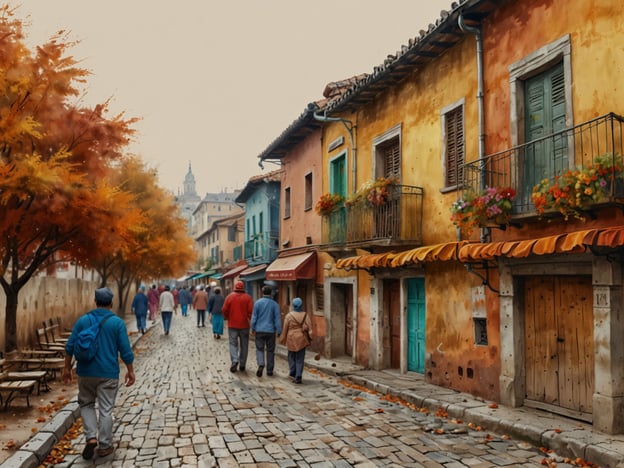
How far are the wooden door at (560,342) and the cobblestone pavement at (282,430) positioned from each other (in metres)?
1.30

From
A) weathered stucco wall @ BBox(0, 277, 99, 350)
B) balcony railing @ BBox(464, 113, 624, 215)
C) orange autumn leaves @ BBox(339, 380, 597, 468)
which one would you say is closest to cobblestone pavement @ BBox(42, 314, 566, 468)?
orange autumn leaves @ BBox(339, 380, 597, 468)

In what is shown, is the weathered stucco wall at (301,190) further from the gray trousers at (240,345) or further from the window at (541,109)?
the window at (541,109)

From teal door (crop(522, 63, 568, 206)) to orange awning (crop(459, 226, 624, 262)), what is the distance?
0.85m

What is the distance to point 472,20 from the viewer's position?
9.71 meters

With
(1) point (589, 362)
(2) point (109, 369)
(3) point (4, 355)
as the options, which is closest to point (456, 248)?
(1) point (589, 362)

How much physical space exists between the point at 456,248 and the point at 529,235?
4.20ft

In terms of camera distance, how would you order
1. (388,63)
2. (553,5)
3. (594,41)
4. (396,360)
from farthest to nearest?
(396,360) < (388,63) < (553,5) < (594,41)

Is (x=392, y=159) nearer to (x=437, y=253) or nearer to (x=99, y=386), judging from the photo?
(x=437, y=253)

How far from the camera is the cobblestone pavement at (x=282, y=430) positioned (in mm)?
6281

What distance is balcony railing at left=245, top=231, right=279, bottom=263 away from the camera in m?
24.2

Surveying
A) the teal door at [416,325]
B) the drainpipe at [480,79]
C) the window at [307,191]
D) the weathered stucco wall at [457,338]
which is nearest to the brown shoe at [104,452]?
the weathered stucco wall at [457,338]

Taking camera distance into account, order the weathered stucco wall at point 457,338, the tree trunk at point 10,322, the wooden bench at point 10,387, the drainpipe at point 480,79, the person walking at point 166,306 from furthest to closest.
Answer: the person walking at point 166,306 → the tree trunk at point 10,322 → the drainpipe at point 480,79 → the weathered stucco wall at point 457,338 → the wooden bench at point 10,387

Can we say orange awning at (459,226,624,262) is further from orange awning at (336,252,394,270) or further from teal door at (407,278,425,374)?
teal door at (407,278,425,374)

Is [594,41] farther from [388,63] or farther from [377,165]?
[377,165]
